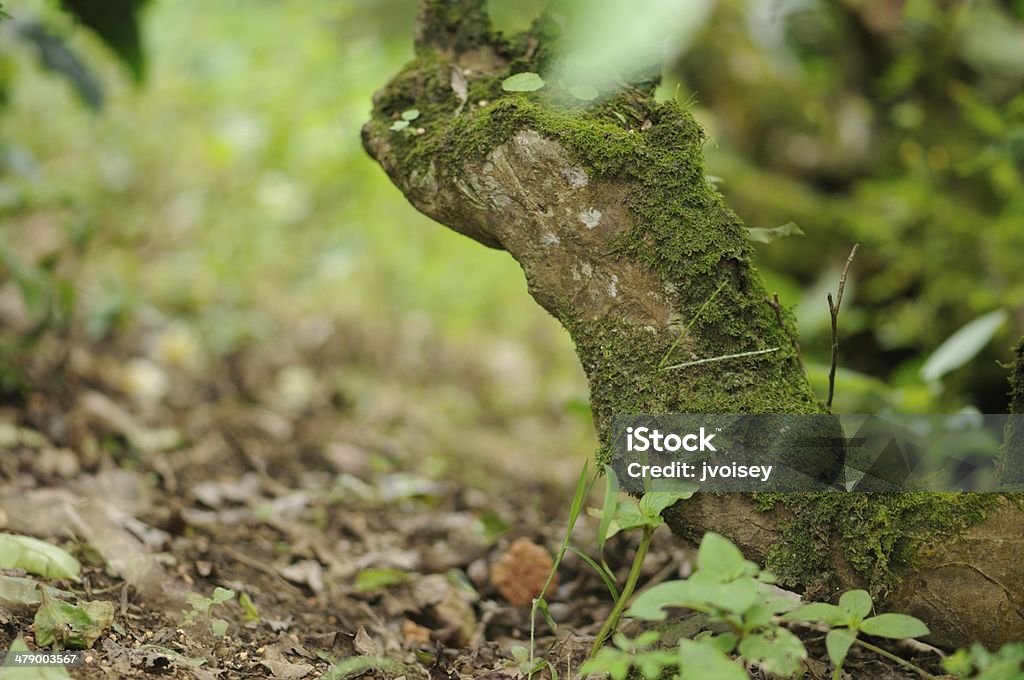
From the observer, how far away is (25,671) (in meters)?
1.23

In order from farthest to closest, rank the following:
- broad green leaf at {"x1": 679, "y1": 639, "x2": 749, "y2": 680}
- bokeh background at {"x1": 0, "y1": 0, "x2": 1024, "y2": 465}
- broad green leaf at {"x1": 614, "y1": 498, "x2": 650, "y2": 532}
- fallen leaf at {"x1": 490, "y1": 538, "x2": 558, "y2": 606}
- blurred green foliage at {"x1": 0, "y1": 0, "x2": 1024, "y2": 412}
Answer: blurred green foliage at {"x1": 0, "y1": 0, "x2": 1024, "y2": 412}
bokeh background at {"x1": 0, "y1": 0, "x2": 1024, "y2": 465}
fallen leaf at {"x1": 490, "y1": 538, "x2": 558, "y2": 606}
broad green leaf at {"x1": 614, "y1": 498, "x2": 650, "y2": 532}
broad green leaf at {"x1": 679, "y1": 639, "x2": 749, "y2": 680}

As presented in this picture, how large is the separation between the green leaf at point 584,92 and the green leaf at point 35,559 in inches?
51.2

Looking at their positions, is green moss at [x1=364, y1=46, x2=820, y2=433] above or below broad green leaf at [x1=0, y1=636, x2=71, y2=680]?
above

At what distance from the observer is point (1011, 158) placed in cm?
276

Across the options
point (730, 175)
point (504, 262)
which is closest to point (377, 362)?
point (504, 262)

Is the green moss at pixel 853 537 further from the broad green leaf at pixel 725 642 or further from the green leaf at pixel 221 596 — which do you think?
the green leaf at pixel 221 596

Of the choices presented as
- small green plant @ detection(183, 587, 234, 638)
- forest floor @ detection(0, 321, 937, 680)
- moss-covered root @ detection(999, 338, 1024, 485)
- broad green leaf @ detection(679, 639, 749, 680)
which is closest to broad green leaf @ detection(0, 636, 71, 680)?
forest floor @ detection(0, 321, 937, 680)

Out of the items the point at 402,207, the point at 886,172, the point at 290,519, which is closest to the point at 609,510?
the point at 290,519

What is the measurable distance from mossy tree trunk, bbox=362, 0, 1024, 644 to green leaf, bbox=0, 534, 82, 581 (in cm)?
98

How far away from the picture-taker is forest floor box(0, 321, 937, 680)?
160 centimetres

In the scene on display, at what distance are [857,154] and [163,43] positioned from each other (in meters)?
4.32

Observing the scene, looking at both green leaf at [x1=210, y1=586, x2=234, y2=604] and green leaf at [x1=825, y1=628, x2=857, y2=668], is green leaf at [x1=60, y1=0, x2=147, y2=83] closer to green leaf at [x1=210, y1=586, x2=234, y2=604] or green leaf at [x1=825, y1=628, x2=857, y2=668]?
green leaf at [x1=210, y1=586, x2=234, y2=604]

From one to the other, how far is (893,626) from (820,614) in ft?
0.35

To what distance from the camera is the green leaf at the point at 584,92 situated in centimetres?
165
